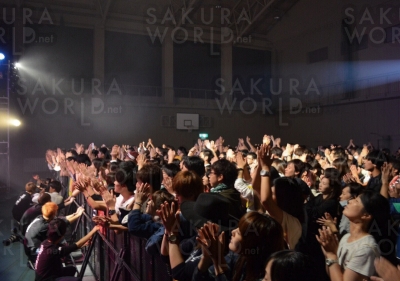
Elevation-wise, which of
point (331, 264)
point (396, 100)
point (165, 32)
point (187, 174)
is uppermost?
point (165, 32)

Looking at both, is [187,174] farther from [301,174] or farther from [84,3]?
[84,3]

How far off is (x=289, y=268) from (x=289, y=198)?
0.91 metres

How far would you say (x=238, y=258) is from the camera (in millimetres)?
1496

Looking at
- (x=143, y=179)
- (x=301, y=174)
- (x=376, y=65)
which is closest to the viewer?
(x=143, y=179)

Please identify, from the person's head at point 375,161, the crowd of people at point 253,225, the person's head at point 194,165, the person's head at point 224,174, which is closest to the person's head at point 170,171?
the crowd of people at point 253,225

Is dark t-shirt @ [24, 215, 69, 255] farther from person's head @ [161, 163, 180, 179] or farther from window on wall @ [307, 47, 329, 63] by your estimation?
window on wall @ [307, 47, 329, 63]

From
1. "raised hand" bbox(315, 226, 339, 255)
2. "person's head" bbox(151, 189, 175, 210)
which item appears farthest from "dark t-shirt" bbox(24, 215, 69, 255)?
"raised hand" bbox(315, 226, 339, 255)

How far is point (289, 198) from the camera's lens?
207 centimetres

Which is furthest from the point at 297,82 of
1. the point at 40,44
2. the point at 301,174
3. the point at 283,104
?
the point at 301,174

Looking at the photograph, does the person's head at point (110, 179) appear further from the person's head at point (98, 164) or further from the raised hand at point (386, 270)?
the raised hand at point (386, 270)

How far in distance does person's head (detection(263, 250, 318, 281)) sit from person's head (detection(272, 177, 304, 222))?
2.77 ft

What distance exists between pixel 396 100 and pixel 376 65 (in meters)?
1.76

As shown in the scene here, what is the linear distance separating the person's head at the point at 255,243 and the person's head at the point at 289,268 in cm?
14

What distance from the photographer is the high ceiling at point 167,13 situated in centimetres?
1322
